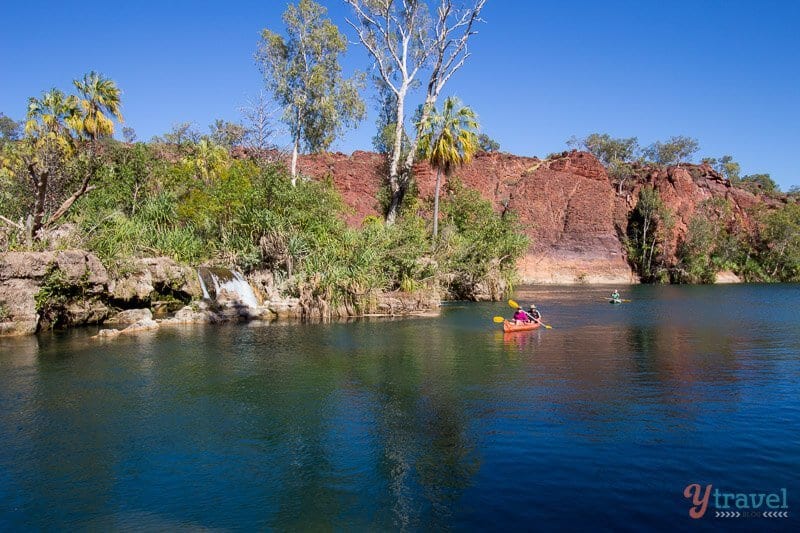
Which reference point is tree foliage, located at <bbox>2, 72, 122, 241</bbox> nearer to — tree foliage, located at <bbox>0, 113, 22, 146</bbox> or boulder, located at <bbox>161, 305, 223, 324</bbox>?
boulder, located at <bbox>161, 305, 223, 324</bbox>

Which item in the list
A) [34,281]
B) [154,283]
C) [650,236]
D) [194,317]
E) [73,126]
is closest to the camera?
[34,281]

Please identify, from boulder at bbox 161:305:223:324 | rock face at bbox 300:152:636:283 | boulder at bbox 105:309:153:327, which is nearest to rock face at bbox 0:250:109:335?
boulder at bbox 105:309:153:327

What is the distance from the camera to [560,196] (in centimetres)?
7175

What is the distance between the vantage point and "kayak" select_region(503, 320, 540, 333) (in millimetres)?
21875

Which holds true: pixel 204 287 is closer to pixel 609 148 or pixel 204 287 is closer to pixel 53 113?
pixel 53 113

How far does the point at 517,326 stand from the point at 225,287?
525 inches

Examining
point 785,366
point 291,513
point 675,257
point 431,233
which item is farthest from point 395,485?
point 675,257

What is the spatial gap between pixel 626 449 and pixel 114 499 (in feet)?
25.9

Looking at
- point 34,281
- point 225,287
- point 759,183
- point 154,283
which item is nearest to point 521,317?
point 225,287

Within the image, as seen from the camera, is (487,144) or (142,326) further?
(487,144)

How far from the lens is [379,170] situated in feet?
216

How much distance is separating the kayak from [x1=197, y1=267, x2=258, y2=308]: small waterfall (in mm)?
11563

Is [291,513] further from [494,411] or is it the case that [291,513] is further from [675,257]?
[675,257]

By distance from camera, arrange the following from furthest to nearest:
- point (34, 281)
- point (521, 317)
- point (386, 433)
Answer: point (521, 317) → point (34, 281) → point (386, 433)
